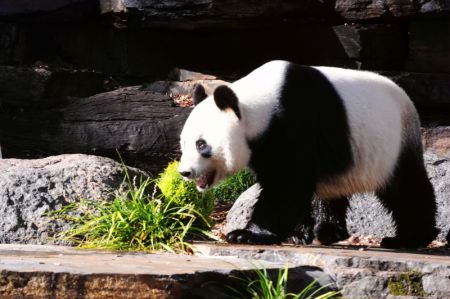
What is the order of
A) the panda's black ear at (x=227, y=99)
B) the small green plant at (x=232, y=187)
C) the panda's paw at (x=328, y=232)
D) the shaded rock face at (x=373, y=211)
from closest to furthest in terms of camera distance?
the panda's black ear at (x=227, y=99)
the panda's paw at (x=328, y=232)
the shaded rock face at (x=373, y=211)
the small green plant at (x=232, y=187)

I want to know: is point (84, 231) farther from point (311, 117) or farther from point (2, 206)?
point (311, 117)

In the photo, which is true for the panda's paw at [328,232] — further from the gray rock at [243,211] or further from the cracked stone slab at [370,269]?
the cracked stone slab at [370,269]

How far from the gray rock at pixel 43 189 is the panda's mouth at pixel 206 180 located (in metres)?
0.77

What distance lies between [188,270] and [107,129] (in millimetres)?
6048

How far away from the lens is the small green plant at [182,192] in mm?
6398

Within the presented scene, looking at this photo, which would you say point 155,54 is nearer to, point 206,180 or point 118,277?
point 206,180

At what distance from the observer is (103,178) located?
645cm

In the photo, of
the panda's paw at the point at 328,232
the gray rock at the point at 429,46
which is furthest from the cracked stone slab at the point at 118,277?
the gray rock at the point at 429,46

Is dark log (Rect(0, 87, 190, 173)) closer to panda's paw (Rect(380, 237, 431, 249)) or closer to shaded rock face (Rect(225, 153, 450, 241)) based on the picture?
shaded rock face (Rect(225, 153, 450, 241))

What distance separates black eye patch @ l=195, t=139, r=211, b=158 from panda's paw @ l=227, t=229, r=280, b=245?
2.02ft

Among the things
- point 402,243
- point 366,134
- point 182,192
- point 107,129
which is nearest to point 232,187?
point 107,129

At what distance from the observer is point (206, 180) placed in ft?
19.5

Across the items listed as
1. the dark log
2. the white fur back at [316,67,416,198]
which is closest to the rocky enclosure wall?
the dark log

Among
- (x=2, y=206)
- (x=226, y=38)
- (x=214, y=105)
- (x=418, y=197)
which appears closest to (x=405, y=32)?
(x=226, y=38)
